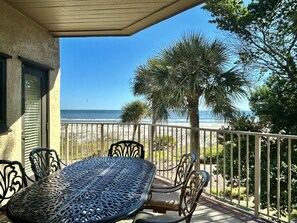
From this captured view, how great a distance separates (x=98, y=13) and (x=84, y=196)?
2629 millimetres

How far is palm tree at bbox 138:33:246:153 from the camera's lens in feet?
20.8

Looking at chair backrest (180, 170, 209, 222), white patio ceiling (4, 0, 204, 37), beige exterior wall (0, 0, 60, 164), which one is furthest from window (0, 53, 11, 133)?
chair backrest (180, 170, 209, 222)

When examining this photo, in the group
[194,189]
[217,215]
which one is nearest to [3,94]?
[194,189]

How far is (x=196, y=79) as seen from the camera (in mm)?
6297

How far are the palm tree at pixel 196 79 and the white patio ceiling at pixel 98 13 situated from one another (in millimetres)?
2169

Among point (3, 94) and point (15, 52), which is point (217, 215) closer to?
point (3, 94)

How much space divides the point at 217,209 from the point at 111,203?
217 cm

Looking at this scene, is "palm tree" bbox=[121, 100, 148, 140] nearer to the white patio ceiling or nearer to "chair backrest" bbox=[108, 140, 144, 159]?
the white patio ceiling

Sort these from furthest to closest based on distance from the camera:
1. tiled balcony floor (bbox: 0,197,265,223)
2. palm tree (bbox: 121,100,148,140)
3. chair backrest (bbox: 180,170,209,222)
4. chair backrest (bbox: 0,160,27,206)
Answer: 1. palm tree (bbox: 121,100,148,140)
2. tiled balcony floor (bbox: 0,197,265,223)
3. chair backrest (bbox: 0,160,27,206)
4. chair backrest (bbox: 180,170,209,222)

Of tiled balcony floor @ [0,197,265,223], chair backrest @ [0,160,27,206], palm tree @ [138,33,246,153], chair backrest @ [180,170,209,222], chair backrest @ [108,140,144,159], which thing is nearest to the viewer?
chair backrest @ [180,170,209,222]

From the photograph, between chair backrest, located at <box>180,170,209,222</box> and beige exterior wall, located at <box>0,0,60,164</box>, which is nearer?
chair backrest, located at <box>180,170,209,222</box>

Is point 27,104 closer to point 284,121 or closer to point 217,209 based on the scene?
point 217,209

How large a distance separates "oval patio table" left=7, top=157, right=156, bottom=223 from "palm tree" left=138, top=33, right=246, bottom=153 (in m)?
3.97

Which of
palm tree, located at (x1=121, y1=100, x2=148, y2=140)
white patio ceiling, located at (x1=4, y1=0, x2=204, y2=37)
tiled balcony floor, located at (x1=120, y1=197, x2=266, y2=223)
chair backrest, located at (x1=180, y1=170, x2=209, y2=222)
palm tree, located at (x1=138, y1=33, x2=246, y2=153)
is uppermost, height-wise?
white patio ceiling, located at (x1=4, y1=0, x2=204, y2=37)
